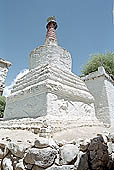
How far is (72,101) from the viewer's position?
7777 mm

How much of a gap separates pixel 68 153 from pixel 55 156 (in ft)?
0.88

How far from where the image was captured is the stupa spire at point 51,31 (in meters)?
11.2

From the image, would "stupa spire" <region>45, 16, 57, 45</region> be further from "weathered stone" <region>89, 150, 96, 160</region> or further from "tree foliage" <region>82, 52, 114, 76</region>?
"weathered stone" <region>89, 150, 96, 160</region>

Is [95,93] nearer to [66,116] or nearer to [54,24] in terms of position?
[66,116]

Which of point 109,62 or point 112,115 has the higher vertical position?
point 109,62

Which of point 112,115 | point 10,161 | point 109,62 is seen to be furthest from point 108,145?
point 109,62

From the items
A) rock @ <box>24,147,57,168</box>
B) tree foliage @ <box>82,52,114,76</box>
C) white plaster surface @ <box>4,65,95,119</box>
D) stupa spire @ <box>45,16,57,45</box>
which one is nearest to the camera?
rock @ <box>24,147,57,168</box>

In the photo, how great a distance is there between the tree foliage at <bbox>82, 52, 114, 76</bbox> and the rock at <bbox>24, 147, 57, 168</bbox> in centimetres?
1481

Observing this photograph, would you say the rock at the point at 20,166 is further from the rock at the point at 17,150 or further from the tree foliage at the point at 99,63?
the tree foliage at the point at 99,63

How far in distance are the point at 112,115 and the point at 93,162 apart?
764 cm

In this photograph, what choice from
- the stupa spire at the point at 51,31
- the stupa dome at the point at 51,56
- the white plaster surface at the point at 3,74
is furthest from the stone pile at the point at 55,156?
the white plaster surface at the point at 3,74

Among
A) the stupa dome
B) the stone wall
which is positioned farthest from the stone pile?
the stupa dome

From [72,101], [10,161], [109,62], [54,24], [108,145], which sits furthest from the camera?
[109,62]

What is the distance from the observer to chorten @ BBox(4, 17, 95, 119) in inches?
271
